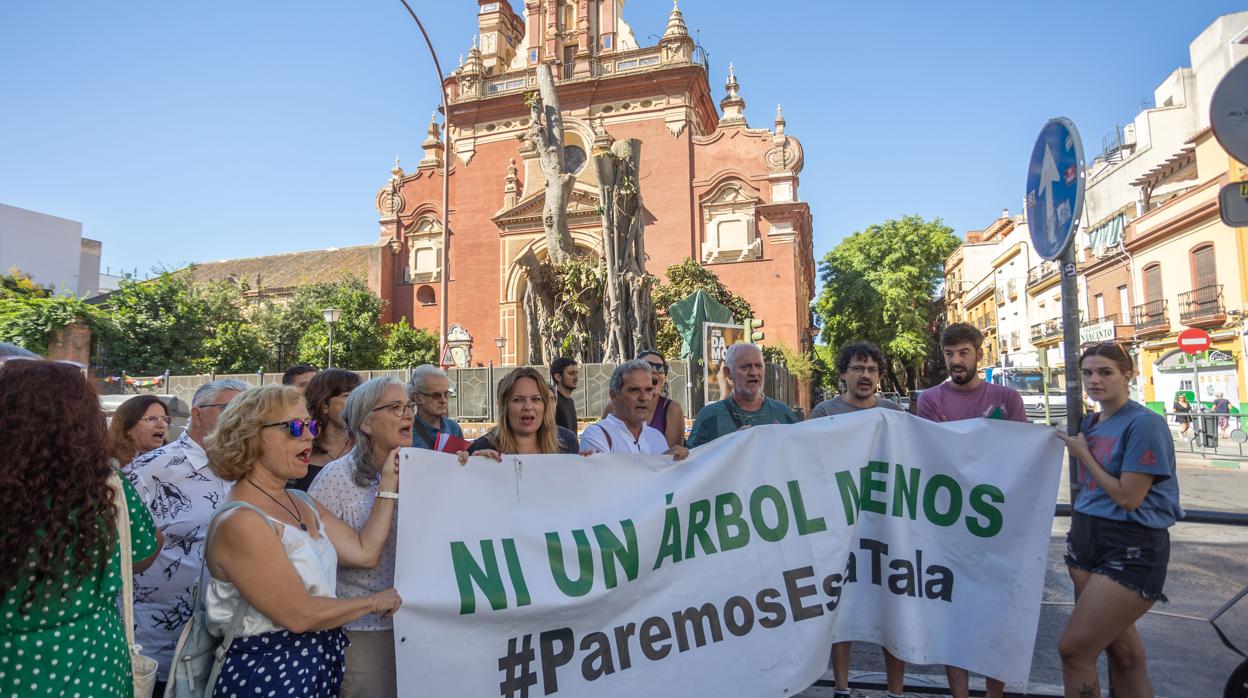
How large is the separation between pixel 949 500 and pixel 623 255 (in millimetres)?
11083

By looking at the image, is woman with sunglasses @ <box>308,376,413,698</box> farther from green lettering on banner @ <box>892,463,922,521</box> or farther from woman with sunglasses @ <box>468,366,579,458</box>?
green lettering on banner @ <box>892,463,922,521</box>

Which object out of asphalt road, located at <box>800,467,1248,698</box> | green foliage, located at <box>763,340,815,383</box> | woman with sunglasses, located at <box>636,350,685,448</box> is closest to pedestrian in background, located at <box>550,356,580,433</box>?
woman with sunglasses, located at <box>636,350,685,448</box>

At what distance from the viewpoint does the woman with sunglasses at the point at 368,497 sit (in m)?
2.56

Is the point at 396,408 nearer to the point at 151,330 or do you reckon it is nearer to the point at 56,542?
the point at 56,542

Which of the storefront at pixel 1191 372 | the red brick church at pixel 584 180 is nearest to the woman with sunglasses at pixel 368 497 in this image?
the storefront at pixel 1191 372

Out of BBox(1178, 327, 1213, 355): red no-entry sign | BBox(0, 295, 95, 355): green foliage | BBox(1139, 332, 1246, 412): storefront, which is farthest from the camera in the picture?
BBox(1139, 332, 1246, 412): storefront

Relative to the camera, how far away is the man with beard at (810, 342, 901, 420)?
4020 millimetres

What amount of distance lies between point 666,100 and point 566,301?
2140cm

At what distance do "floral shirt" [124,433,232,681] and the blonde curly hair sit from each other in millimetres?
660

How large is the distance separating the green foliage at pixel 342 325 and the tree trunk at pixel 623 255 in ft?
67.1

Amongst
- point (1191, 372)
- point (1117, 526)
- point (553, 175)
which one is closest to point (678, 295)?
point (553, 175)

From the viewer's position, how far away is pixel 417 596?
2600mm

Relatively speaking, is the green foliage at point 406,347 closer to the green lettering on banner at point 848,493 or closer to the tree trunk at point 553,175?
the tree trunk at point 553,175

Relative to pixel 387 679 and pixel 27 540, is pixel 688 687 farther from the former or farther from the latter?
pixel 27 540
